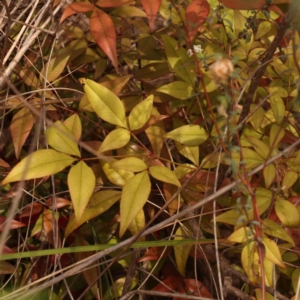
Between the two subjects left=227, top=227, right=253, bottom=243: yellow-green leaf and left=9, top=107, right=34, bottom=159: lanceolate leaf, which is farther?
left=9, top=107, right=34, bottom=159: lanceolate leaf

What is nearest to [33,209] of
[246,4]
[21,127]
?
[21,127]

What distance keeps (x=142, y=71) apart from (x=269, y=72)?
280 mm

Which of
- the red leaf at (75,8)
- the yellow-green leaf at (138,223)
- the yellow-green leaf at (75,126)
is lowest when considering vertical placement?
the yellow-green leaf at (138,223)

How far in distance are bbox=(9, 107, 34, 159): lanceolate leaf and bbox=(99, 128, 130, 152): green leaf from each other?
225 mm

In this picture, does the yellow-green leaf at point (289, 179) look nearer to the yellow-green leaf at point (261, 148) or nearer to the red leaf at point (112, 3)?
the yellow-green leaf at point (261, 148)

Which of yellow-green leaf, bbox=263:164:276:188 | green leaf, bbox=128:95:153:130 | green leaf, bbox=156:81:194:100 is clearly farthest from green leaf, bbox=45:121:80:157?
yellow-green leaf, bbox=263:164:276:188

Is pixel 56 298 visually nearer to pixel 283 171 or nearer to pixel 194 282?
pixel 194 282

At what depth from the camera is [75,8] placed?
0.92 m

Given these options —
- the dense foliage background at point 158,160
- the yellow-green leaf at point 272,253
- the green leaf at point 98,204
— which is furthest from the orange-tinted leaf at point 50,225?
the yellow-green leaf at point 272,253

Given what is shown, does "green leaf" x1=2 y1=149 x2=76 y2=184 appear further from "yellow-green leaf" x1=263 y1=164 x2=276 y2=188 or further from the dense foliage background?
"yellow-green leaf" x1=263 y1=164 x2=276 y2=188

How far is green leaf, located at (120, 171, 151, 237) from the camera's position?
2.50 feet

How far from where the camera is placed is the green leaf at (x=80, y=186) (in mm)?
766

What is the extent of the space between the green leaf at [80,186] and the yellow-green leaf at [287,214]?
311mm

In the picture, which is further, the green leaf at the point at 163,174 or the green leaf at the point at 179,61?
the green leaf at the point at 179,61
